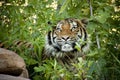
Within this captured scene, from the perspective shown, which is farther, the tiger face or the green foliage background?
the tiger face

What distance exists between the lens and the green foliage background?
3.55m

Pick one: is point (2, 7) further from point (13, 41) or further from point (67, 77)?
point (67, 77)

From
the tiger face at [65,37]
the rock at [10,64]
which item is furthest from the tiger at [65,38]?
the rock at [10,64]

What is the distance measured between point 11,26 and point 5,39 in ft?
0.58

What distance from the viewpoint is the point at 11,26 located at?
4.64 m

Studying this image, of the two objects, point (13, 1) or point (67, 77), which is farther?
point (13, 1)

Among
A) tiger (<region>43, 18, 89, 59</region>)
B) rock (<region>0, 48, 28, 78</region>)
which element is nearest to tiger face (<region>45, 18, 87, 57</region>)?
tiger (<region>43, 18, 89, 59</region>)

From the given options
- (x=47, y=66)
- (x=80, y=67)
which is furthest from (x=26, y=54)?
(x=80, y=67)

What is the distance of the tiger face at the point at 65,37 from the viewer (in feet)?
15.8

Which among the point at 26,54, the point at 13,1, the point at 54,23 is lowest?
the point at 26,54

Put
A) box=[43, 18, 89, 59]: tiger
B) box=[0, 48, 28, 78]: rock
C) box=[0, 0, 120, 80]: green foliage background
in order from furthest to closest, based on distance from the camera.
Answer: box=[43, 18, 89, 59]: tiger < box=[0, 48, 28, 78]: rock < box=[0, 0, 120, 80]: green foliage background

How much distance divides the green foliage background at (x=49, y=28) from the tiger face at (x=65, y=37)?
0.10 m

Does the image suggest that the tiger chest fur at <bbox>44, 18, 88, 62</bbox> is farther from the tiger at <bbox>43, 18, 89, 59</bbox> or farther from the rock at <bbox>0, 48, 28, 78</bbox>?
the rock at <bbox>0, 48, 28, 78</bbox>

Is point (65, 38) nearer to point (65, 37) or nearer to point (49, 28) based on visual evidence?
point (65, 37)
